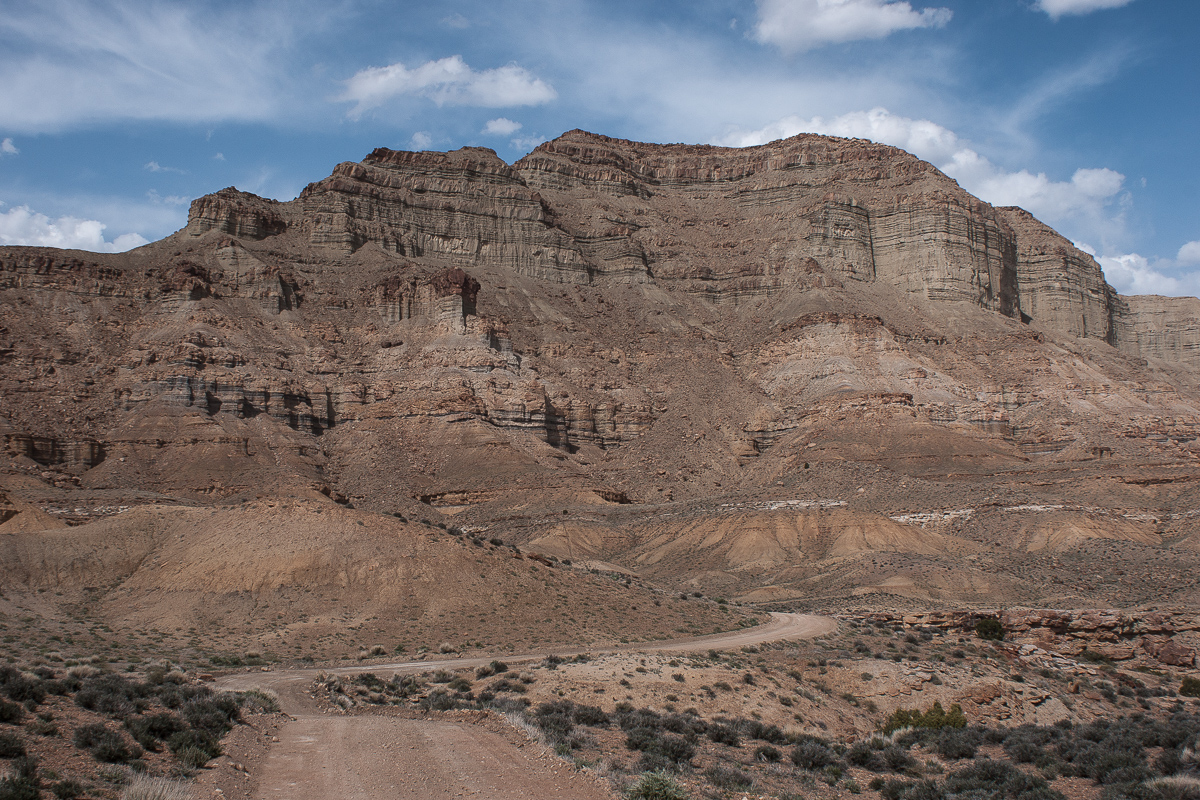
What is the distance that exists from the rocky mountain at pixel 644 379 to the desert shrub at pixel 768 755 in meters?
31.4

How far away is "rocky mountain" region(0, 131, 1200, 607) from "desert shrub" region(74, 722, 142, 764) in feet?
134

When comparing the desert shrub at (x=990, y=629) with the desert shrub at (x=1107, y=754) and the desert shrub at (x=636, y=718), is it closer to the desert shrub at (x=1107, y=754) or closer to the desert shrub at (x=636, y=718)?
the desert shrub at (x=1107, y=754)

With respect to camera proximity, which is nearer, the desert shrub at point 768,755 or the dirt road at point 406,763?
the dirt road at point 406,763

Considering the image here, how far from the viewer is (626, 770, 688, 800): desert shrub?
13297mm

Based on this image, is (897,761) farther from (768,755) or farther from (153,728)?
(153,728)

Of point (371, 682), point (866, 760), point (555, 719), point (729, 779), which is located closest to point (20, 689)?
point (555, 719)

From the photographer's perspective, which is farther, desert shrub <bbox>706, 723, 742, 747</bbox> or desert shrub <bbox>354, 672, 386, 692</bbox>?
desert shrub <bbox>354, 672, 386, 692</bbox>

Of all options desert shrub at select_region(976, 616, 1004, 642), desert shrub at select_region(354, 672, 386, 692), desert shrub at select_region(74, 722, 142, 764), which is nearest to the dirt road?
desert shrub at select_region(74, 722, 142, 764)

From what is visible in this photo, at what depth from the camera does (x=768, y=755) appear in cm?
1788

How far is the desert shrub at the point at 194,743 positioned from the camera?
1362cm

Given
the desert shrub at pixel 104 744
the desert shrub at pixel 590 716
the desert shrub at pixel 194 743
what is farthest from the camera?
the desert shrub at pixel 590 716

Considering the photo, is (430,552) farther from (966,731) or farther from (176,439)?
(176,439)

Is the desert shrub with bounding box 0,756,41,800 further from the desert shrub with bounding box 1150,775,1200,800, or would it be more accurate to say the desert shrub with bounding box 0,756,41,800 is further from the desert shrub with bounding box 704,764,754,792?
the desert shrub with bounding box 1150,775,1200,800

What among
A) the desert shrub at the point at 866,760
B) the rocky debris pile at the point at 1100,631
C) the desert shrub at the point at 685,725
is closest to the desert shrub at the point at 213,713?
the desert shrub at the point at 685,725
